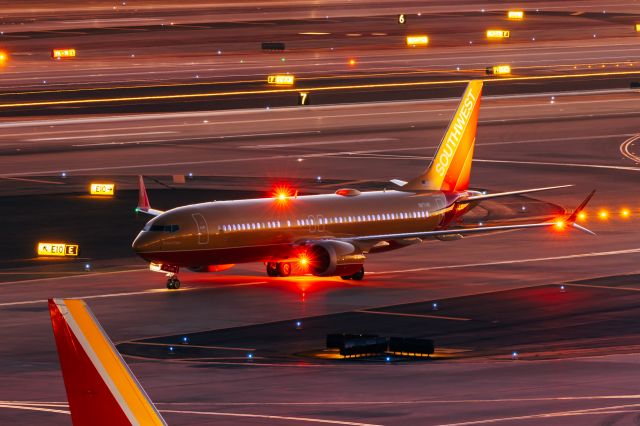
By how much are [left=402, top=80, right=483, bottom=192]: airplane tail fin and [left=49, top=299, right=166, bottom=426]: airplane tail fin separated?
52.0 metres

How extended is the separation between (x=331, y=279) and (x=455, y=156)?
9.86 meters

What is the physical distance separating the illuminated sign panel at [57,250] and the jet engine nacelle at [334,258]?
12.8m

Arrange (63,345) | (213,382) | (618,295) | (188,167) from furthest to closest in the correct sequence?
(188,167)
(618,295)
(213,382)
(63,345)

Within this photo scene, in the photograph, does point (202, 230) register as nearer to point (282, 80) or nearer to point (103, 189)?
point (103, 189)

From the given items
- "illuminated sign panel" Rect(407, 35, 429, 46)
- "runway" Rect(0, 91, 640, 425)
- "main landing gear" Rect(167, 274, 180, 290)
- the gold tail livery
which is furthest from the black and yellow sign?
"main landing gear" Rect(167, 274, 180, 290)

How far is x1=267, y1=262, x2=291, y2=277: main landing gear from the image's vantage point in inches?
2576

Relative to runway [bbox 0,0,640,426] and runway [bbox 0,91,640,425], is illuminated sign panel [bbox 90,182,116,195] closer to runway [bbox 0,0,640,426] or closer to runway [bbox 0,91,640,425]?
runway [bbox 0,0,640,426]

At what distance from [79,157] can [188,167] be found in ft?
31.5

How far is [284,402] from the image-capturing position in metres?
38.3

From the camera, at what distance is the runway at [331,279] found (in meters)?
40.4

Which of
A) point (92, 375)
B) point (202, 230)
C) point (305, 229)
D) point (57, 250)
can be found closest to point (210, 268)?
point (202, 230)

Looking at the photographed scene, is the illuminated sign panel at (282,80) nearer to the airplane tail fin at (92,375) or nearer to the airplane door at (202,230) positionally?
the airplane door at (202,230)

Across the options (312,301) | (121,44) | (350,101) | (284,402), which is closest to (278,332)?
(312,301)

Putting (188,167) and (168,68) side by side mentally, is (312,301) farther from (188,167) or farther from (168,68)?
(168,68)
